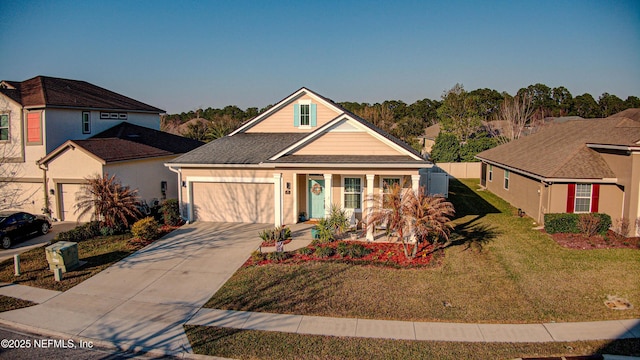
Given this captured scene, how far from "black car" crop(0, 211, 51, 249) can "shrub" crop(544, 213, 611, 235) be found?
21.5m

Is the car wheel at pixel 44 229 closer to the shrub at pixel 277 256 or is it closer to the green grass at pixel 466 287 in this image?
the green grass at pixel 466 287

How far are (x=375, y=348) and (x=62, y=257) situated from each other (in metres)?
10.9

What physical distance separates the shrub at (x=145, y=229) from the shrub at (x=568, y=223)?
1609 centimetres

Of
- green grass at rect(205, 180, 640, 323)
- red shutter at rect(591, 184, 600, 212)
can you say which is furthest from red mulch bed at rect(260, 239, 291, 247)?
red shutter at rect(591, 184, 600, 212)

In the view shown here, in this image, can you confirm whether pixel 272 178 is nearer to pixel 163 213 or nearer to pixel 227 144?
pixel 227 144

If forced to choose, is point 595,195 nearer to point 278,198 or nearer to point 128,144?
point 278,198

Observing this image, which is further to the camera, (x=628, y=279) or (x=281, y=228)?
(x=281, y=228)

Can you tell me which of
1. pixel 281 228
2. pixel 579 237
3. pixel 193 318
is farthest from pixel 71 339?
pixel 579 237

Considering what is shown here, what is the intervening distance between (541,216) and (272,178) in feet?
40.1

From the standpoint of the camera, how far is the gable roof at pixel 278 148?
56.0ft

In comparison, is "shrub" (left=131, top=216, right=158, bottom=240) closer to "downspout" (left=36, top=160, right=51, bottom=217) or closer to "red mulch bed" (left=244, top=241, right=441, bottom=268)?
"red mulch bed" (left=244, top=241, right=441, bottom=268)

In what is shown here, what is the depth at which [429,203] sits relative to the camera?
571 inches

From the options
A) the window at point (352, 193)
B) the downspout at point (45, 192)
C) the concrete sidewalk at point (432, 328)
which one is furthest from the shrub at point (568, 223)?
the downspout at point (45, 192)

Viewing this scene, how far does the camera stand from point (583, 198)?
1853cm
